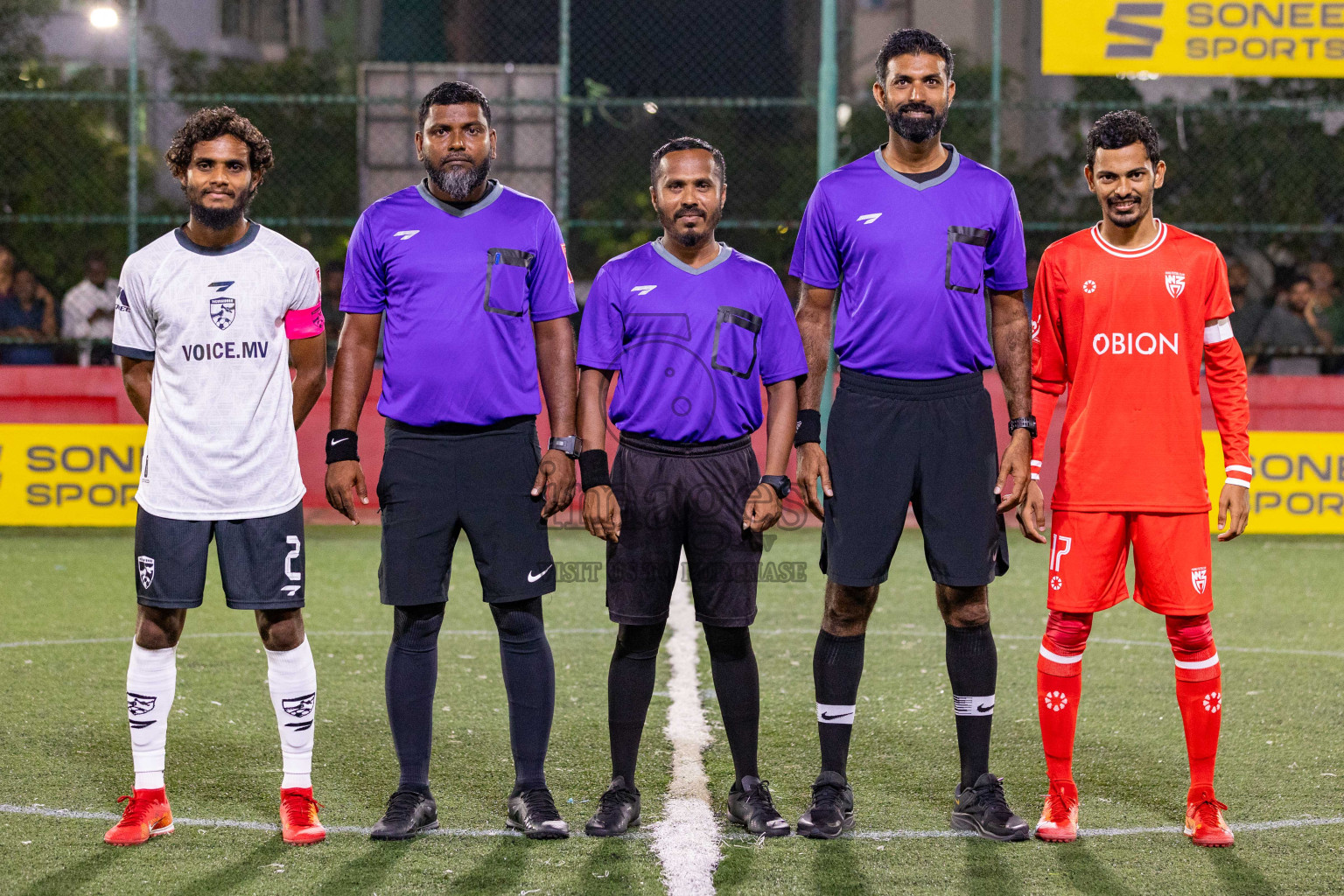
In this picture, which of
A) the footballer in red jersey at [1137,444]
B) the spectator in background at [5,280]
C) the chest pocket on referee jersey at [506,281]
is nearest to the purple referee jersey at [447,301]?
the chest pocket on referee jersey at [506,281]

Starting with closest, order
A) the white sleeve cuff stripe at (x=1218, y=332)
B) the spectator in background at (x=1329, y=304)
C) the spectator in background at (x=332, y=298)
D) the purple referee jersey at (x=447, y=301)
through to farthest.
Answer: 1. the purple referee jersey at (x=447, y=301)
2. the white sleeve cuff stripe at (x=1218, y=332)
3. the spectator in background at (x=1329, y=304)
4. the spectator in background at (x=332, y=298)

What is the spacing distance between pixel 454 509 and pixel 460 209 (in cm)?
87

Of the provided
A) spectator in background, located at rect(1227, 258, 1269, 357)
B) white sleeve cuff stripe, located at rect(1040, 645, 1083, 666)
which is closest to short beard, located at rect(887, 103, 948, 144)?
white sleeve cuff stripe, located at rect(1040, 645, 1083, 666)

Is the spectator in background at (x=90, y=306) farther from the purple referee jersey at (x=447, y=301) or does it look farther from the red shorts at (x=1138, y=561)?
the red shorts at (x=1138, y=561)

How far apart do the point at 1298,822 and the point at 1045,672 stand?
0.89m

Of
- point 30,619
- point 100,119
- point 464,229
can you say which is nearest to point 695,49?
point 100,119

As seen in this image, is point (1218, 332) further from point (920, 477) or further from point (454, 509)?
point (454, 509)

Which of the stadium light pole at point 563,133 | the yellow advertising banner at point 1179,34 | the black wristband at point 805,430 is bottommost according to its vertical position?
the black wristband at point 805,430

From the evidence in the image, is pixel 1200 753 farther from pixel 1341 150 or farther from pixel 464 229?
pixel 1341 150

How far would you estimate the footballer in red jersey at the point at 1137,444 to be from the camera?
4328 millimetres

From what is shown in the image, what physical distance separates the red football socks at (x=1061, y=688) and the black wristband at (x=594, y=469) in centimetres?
137

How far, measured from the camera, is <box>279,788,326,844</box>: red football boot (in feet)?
14.0

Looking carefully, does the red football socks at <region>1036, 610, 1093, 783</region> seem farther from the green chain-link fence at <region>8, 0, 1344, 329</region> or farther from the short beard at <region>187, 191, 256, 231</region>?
the green chain-link fence at <region>8, 0, 1344, 329</region>

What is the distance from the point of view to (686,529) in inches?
173
